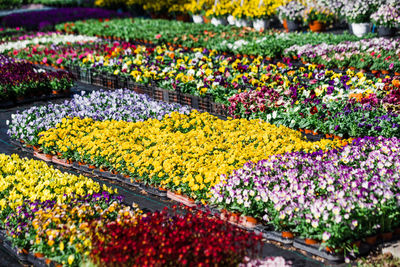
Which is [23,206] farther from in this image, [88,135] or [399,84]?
[399,84]

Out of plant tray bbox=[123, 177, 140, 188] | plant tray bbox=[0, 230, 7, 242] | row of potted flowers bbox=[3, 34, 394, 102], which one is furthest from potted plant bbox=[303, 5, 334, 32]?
plant tray bbox=[0, 230, 7, 242]

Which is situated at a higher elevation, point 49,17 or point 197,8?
point 197,8

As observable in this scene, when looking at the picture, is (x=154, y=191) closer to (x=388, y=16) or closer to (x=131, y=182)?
(x=131, y=182)

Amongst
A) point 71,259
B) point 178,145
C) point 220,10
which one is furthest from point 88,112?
point 220,10

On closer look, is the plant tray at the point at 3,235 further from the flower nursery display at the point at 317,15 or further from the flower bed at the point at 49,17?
the flower bed at the point at 49,17

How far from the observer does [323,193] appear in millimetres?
5887

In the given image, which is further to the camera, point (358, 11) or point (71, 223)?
point (358, 11)

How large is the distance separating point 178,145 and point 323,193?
95.0 inches

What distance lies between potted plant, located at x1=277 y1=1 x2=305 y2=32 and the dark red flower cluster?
17450mm

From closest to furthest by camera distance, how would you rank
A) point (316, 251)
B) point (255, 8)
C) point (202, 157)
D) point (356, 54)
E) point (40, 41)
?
point (316, 251), point (202, 157), point (356, 54), point (40, 41), point (255, 8)

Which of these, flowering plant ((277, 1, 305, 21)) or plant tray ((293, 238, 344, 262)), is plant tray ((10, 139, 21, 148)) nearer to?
plant tray ((293, 238, 344, 262))

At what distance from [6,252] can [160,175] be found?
6.56 ft

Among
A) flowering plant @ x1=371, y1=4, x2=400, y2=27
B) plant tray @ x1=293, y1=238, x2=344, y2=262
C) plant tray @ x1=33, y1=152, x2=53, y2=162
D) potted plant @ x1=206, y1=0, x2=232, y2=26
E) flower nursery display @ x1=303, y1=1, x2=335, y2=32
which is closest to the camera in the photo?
plant tray @ x1=293, y1=238, x2=344, y2=262

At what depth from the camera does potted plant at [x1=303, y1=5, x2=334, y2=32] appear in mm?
21000
